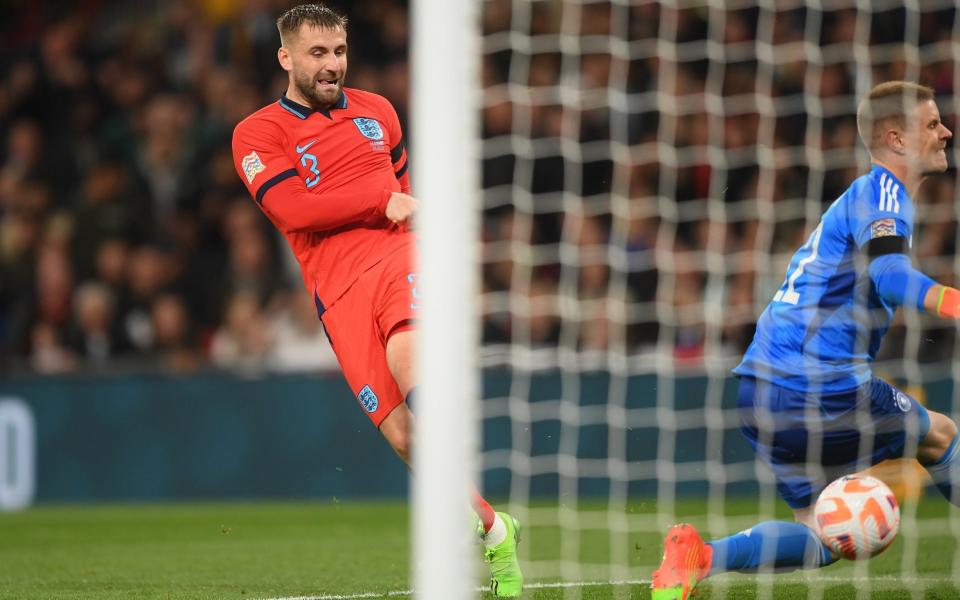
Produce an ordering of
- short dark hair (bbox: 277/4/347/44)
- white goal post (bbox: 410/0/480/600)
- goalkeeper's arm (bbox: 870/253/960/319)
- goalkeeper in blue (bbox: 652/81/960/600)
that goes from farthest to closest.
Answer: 1. short dark hair (bbox: 277/4/347/44)
2. goalkeeper in blue (bbox: 652/81/960/600)
3. goalkeeper's arm (bbox: 870/253/960/319)
4. white goal post (bbox: 410/0/480/600)

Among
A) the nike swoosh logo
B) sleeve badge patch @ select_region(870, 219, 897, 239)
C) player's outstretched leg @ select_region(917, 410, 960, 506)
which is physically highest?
the nike swoosh logo

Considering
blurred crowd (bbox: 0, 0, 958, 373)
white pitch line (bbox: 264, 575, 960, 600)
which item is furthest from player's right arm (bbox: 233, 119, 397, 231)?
blurred crowd (bbox: 0, 0, 958, 373)

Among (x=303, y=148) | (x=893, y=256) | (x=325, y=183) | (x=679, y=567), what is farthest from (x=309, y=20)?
(x=679, y=567)

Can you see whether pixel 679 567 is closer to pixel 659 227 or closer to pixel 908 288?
pixel 908 288

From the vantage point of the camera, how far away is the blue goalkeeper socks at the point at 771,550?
439 cm

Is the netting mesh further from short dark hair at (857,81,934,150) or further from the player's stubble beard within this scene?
the player's stubble beard

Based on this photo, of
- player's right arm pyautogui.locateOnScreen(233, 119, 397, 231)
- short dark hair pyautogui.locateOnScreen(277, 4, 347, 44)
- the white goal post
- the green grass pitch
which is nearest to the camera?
the white goal post

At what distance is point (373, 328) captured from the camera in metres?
4.89

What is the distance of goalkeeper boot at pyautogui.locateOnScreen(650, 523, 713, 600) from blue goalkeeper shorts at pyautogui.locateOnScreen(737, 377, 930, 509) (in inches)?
20.8

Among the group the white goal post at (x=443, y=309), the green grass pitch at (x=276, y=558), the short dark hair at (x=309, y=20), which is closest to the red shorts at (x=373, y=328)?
the green grass pitch at (x=276, y=558)

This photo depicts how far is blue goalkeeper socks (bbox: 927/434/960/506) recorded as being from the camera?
4.68 metres

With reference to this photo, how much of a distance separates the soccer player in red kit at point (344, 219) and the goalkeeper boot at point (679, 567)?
789 millimetres

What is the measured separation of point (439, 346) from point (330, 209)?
190 centimetres

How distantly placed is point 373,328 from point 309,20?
3.71 ft
